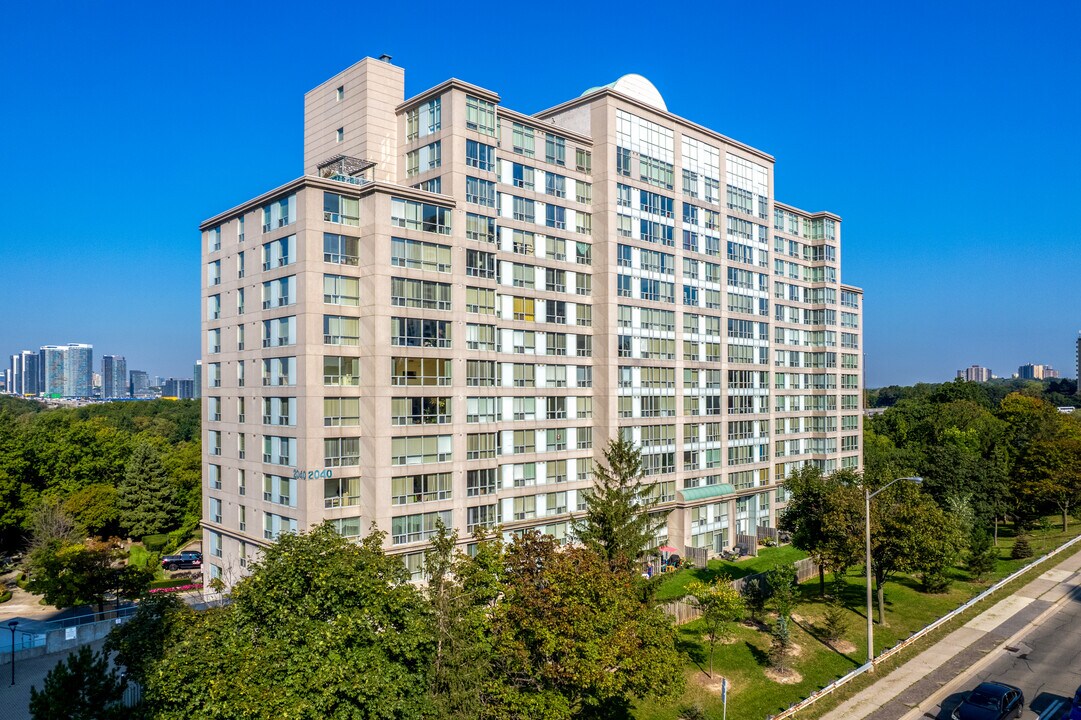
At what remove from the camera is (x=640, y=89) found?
2717 inches

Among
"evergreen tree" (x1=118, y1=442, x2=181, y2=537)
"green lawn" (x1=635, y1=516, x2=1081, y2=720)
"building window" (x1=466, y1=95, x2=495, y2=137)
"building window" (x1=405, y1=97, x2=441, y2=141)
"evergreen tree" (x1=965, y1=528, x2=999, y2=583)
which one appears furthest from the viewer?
"evergreen tree" (x1=118, y1=442, x2=181, y2=537)

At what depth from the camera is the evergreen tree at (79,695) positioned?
21.0 metres

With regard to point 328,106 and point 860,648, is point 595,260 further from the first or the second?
point 860,648

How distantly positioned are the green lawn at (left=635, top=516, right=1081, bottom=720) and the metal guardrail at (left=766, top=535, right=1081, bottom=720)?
1.27ft

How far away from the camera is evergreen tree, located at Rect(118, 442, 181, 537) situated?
75750 millimetres

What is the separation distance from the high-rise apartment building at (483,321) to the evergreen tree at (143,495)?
1004 inches

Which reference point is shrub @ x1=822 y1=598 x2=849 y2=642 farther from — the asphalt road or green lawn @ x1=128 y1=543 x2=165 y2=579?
green lawn @ x1=128 y1=543 x2=165 y2=579

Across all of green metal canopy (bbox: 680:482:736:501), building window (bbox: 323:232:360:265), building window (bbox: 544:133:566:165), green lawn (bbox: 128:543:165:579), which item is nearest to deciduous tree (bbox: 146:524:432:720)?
building window (bbox: 323:232:360:265)

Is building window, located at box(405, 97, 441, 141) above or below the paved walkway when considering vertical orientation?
above


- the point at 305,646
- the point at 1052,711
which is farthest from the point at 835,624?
the point at 305,646

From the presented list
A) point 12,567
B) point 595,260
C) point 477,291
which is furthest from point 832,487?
point 12,567

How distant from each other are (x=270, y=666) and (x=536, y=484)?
3613cm

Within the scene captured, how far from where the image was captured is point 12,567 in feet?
231

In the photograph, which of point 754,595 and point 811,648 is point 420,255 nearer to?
point 754,595
